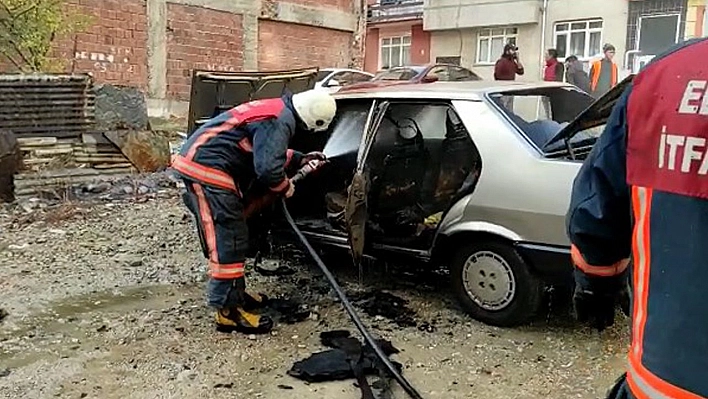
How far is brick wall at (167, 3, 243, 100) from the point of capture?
1480cm

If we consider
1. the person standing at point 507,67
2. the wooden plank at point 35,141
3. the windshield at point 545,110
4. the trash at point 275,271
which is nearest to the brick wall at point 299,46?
the person standing at point 507,67

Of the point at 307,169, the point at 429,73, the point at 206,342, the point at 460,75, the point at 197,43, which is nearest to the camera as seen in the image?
the point at 206,342

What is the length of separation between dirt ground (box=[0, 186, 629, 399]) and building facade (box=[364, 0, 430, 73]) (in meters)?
23.7

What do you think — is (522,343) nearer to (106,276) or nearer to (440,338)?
(440,338)

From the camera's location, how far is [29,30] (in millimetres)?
10578

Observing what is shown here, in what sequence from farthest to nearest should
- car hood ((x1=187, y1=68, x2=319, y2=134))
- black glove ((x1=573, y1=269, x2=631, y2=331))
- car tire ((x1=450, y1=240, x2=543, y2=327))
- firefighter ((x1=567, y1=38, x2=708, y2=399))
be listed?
1. car hood ((x1=187, y1=68, x2=319, y2=134))
2. car tire ((x1=450, y1=240, x2=543, y2=327))
3. black glove ((x1=573, y1=269, x2=631, y2=331))
4. firefighter ((x1=567, y1=38, x2=708, y2=399))

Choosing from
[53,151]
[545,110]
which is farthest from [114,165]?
[545,110]

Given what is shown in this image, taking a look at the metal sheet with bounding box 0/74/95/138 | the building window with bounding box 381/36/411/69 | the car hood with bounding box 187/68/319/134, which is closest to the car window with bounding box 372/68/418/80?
the car hood with bounding box 187/68/319/134

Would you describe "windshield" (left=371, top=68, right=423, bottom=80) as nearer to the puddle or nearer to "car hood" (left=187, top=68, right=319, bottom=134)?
"car hood" (left=187, top=68, right=319, bottom=134)

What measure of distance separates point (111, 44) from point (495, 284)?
11555mm

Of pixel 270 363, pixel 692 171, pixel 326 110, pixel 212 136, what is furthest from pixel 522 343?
pixel 692 171

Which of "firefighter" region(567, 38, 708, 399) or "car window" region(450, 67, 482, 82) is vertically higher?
"car window" region(450, 67, 482, 82)

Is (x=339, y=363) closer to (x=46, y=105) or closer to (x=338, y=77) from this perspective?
(x=46, y=105)

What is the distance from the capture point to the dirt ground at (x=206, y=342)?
11.6 feet
